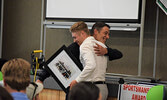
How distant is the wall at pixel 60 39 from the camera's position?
3.68 meters

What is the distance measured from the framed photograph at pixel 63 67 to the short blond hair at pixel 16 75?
91 centimetres

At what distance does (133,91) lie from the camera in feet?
8.95

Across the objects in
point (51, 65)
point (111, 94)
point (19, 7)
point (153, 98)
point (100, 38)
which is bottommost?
point (111, 94)

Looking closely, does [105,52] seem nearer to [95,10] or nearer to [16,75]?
[16,75]

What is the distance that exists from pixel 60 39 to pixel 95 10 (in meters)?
0.88

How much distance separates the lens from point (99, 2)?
3.63 metres

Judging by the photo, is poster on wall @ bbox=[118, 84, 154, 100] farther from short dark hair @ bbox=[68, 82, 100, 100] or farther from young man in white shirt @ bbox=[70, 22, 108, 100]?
short dark hair @ bbox=[68, 82, 100, 100]

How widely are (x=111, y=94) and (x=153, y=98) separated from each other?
0.83 m

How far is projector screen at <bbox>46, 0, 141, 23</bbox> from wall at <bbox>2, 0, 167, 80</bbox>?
368 mm

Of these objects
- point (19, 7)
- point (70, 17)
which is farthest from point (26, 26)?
point (70, 17)

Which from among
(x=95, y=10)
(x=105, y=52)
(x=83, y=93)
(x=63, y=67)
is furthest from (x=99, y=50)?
(x=95, y=10)

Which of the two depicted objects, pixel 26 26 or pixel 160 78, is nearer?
pixel 160 78

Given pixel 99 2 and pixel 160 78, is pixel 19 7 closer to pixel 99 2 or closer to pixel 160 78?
pixel 99 2

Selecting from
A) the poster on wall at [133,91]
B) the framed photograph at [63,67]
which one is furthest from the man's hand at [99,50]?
the poster on wall at [133,91]
